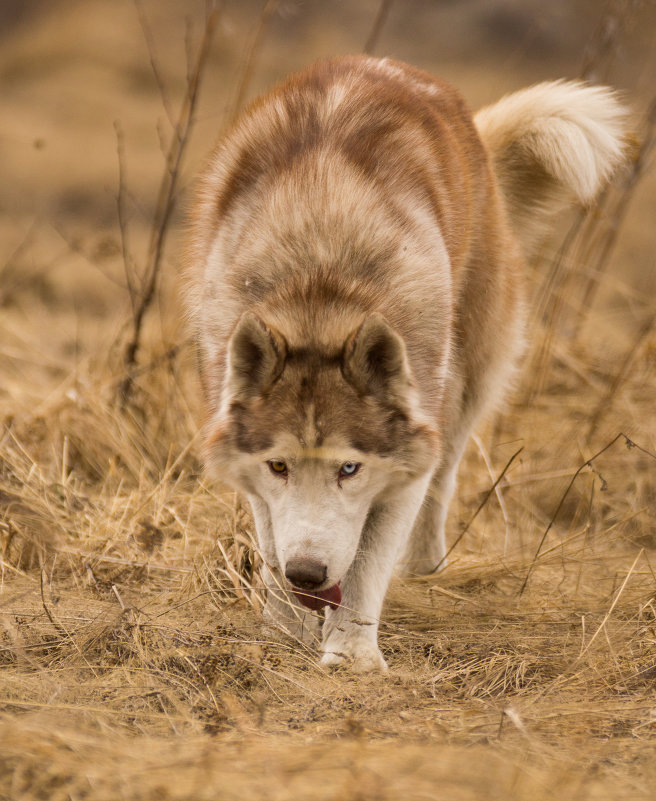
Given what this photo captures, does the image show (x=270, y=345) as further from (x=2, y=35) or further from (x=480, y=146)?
(x=2, y=35)

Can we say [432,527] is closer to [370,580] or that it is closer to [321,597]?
[370,580]

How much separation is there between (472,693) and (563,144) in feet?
8.62

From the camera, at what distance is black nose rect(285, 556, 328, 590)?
10.2ft

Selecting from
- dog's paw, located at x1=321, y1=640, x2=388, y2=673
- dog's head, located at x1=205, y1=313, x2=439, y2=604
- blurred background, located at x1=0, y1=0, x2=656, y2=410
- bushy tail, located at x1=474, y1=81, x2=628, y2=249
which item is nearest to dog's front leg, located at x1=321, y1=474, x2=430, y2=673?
dog's paw, located at x1=321, y1=640, x2=388, y2=673

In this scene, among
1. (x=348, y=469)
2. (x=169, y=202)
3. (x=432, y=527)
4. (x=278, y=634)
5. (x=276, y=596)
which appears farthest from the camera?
(x=169, y=202)

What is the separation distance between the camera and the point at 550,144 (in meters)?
4.54

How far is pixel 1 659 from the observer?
10.5 ft

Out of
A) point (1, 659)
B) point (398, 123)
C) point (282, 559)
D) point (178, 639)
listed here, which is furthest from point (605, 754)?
point (398, 123)

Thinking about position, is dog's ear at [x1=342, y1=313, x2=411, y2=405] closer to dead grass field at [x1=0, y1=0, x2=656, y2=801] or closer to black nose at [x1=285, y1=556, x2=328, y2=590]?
black nose at [x1=285, y1=556, x2=328, y2=590]

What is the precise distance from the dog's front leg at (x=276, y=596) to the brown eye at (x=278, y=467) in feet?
1.11

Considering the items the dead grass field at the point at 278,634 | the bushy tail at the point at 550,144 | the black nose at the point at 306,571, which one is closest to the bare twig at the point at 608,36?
the dead grass field at the point at 278,634

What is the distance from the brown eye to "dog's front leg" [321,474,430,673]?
53 cm

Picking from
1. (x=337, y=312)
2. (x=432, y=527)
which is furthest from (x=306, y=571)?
(x=432, y=527)

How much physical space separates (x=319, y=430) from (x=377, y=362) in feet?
1.00
